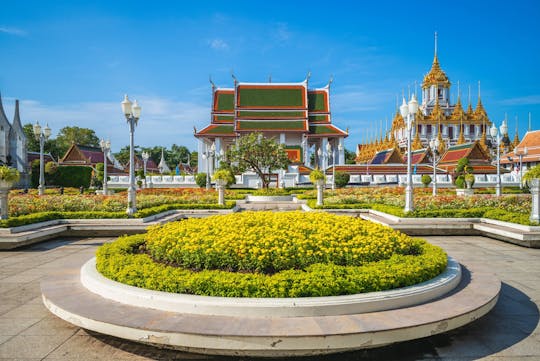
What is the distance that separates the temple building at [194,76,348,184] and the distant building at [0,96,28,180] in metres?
17.4

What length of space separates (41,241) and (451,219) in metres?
11.8

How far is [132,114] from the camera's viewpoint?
1337cm

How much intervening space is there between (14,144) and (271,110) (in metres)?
26.6

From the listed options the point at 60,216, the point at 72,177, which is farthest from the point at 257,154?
the point at 72,177

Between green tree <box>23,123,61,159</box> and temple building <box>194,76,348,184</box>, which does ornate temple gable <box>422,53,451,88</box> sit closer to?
temple building <box>194,76,348,184</box>

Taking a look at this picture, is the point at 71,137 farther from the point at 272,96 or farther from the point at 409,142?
the point at 409,142

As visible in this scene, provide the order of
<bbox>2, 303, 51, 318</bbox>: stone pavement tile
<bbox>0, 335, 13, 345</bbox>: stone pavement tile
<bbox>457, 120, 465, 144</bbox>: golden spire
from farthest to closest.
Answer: <bbox>457, 120, 465, 144</bbox>: golden spire, <bbox>2, 303, 51, 318</bbox>: stone pavement tile, <bbox>0, 335, 13, 345</bbox>: stone pavement tile

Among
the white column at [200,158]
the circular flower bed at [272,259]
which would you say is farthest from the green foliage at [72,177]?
the circular flower bed at [272,259]

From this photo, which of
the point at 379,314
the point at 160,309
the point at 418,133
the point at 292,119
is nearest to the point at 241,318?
the point at 160,309

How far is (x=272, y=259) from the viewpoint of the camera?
17.0ft

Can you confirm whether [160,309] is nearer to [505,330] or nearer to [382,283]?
[382,283]

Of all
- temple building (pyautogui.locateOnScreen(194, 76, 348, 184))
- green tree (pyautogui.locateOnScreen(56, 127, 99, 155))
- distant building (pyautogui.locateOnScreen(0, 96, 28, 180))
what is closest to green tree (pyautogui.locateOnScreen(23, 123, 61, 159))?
green tree (pyautogui.locateOnScreen(56, 127, 99, 155))

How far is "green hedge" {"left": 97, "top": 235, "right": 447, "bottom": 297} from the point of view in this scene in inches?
175

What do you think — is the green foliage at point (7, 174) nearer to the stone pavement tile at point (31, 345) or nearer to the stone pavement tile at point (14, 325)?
the stone pavement tile at point (14, 325)
